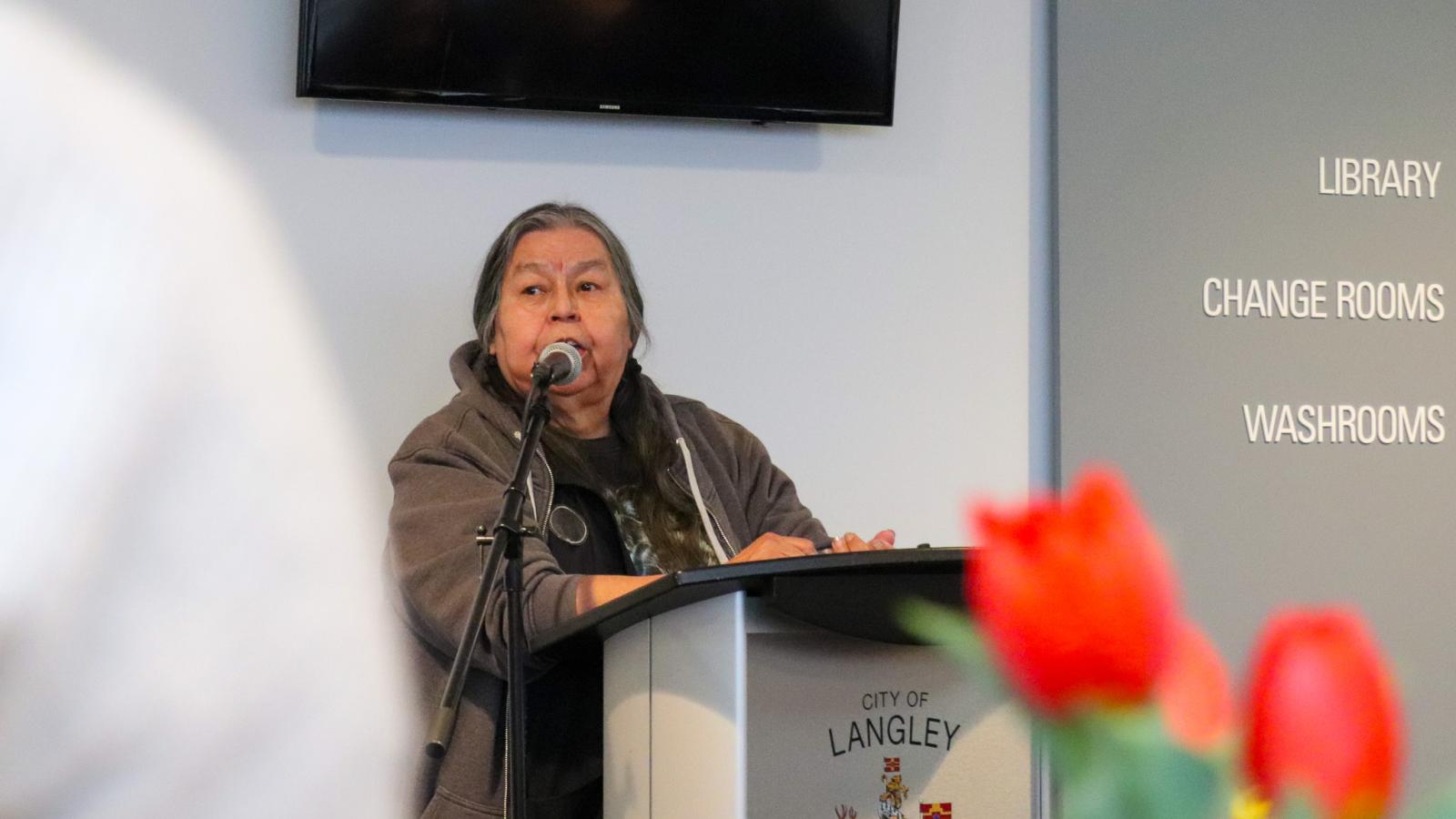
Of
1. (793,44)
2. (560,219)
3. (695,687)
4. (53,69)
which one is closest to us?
(695,687)

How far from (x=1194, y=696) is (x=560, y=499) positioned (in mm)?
2220

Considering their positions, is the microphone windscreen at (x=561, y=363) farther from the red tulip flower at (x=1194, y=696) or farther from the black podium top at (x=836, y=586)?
the red tulip flower at (x=1194, y=696)

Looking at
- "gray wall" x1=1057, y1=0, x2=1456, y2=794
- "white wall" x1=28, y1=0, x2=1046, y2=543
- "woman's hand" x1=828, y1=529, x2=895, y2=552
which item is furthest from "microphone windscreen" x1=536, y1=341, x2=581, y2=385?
"gray wall" x1=1057, y1=0, x2=1456, y2=794

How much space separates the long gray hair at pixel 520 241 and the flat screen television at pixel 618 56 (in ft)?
1.44

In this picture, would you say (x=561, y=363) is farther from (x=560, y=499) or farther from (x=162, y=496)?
(x=162, y=496)

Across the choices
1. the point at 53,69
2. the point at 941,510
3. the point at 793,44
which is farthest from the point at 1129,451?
the point at 53,69

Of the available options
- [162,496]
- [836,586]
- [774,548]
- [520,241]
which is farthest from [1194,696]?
[162,496]

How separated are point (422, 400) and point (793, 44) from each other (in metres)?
1.03

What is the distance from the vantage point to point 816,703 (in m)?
1.75

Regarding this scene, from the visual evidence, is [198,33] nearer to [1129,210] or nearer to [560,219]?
[560,219]

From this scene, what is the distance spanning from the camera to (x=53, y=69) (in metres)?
2.97

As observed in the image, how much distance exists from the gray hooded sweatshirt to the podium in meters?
0.38

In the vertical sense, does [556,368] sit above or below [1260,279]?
below

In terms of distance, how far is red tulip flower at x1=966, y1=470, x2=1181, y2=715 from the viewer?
11.9 inches
